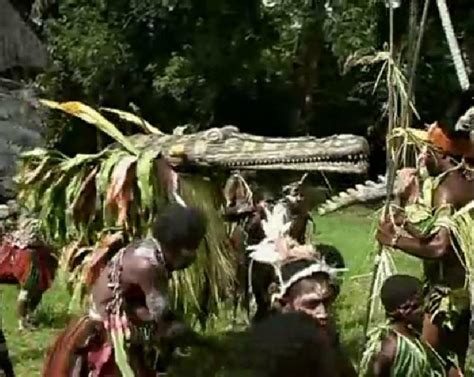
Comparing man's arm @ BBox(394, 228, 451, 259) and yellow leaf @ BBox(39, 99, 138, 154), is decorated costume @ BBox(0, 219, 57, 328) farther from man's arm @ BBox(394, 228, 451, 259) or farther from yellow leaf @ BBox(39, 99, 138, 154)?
man's arm @ BBox(394, 228, 451, 259)

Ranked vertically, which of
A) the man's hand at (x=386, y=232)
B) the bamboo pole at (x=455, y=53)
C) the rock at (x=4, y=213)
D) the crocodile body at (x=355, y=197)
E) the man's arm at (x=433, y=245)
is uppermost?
the bamboo pole at (x=455, y=53)

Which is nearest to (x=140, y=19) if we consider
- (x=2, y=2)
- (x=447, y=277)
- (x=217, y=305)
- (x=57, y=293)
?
(x=2, y=2)

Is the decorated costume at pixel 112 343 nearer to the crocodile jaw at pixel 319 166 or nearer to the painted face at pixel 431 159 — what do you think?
the crocodile jaw at pixel 319 166

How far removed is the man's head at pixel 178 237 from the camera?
5.10 meters

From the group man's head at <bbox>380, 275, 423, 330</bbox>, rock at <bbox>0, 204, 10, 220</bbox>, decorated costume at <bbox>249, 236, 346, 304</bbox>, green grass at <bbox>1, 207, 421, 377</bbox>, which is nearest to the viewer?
decorated costume at <bbox>249, 236, 346, 304</bbox>

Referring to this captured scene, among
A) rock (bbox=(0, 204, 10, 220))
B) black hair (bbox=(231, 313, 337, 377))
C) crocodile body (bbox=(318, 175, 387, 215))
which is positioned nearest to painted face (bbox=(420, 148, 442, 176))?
crocodile body (bbox=(318, 175, 387, 215))

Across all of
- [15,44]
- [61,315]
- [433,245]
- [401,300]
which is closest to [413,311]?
[401,300]

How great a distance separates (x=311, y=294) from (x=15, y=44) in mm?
13376

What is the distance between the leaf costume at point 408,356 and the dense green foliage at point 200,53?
47.8 ft

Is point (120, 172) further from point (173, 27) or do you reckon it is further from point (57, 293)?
point (173, 27)

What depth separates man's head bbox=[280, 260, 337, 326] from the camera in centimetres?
445

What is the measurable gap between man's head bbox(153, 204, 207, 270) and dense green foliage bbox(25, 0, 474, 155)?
1505cm

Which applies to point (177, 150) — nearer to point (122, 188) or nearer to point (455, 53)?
point (122, 188)

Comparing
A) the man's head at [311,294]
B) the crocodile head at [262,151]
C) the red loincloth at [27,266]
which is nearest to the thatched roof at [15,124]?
the red loincloth at [27,266]
